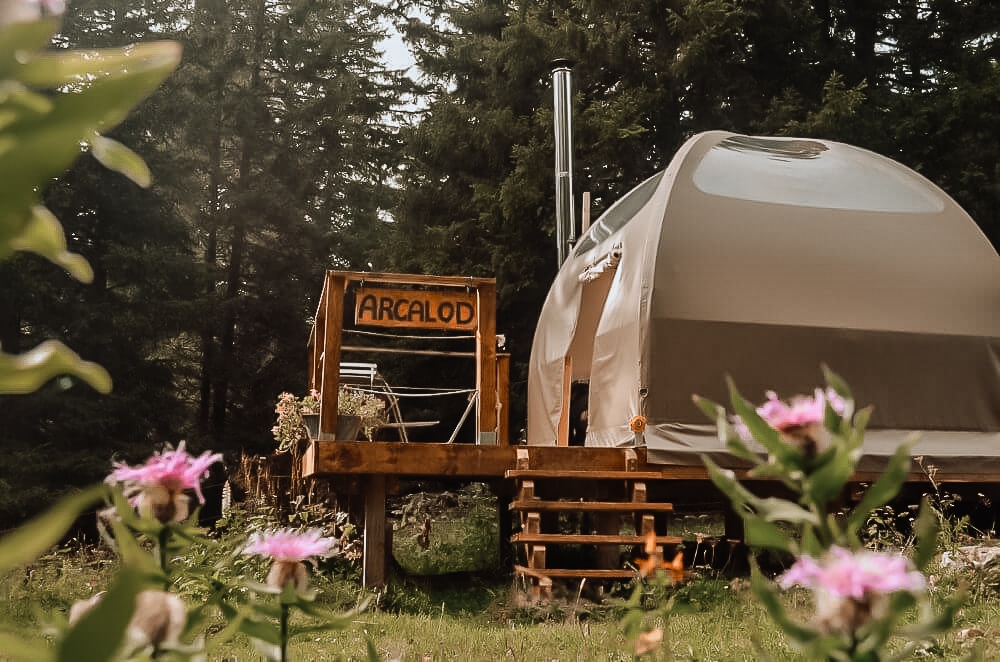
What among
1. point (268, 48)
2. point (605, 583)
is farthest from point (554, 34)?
point (605, 583)

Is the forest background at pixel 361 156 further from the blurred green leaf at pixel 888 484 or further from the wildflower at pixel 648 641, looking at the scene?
the blurred green leaf at pixel 888 484

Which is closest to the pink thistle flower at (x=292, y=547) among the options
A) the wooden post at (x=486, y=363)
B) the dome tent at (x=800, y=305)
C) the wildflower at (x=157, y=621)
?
the wildflower at (x=157, y=621)

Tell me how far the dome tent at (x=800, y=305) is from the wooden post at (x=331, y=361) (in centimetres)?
186

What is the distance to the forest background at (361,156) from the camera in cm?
1209

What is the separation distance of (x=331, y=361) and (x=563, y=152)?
4.96 meters

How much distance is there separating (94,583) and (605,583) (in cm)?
314

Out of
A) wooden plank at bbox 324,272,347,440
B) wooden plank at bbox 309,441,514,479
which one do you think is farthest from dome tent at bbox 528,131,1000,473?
wooden plank at bbox 324,272,347,440

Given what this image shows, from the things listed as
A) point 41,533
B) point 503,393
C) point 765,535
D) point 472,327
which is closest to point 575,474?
point 472,327

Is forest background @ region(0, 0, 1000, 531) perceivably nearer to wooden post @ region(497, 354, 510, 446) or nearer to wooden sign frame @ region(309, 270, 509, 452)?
wooden post @ region(497, 354, 510, 446)

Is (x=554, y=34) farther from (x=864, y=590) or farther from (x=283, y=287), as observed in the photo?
(x=864, y=590)

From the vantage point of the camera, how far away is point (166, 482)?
0.81 metres

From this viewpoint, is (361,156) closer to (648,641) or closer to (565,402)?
(565,402)

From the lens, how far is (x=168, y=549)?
2.86 feet

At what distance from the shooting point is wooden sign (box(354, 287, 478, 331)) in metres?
5.38
